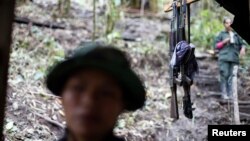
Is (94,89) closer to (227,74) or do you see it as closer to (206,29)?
(227,74)

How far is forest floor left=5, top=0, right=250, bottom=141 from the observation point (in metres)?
6.86

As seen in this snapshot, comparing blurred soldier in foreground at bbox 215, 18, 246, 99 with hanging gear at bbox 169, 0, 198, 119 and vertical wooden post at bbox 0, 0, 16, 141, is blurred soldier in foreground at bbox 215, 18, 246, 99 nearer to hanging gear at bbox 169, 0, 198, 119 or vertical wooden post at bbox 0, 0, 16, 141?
hanging gear at bbox 169, 0, 198, 119

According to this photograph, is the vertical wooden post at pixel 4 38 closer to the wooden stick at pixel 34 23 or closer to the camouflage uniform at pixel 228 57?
the camouflage uniform at pixel 228 57

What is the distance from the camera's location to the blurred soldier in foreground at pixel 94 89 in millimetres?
1610

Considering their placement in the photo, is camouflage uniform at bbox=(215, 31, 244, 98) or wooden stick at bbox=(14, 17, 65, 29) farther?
wooden stick at bbox=(14, 17, 65, 29)

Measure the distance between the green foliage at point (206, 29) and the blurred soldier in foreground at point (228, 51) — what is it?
166 inches

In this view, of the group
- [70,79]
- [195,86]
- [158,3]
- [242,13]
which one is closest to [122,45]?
[195,86]

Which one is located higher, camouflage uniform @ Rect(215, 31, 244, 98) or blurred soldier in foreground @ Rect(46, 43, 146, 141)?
blurred soldier in foreground @ Rect(46, 43, 146, 141)

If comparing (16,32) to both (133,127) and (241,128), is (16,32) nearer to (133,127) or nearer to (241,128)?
(133,127)

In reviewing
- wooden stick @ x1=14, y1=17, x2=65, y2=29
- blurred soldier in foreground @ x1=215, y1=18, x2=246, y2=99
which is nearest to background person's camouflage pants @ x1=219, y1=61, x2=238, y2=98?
blurred soldier in foreground @ x1=215, y1=18, x2=246, y2=99

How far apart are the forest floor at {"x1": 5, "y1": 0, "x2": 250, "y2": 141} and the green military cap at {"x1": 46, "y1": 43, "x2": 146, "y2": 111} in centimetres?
430

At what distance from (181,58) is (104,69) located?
379cm

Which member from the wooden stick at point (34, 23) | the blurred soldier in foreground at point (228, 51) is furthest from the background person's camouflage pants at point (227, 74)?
the wooden stick at point (34, 23)

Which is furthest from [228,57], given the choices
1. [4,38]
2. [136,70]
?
[4,38]
